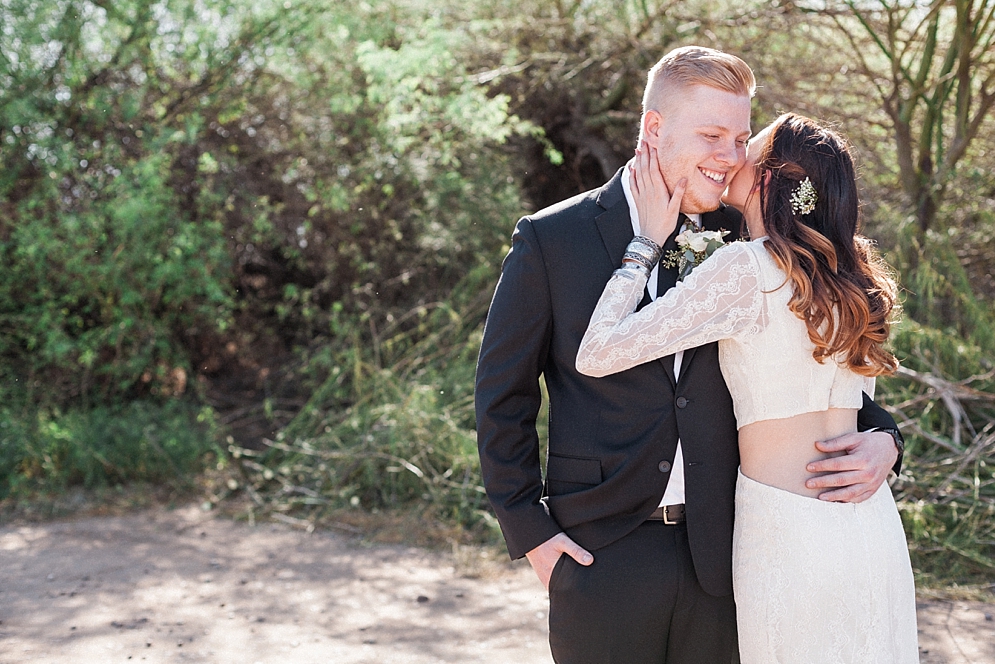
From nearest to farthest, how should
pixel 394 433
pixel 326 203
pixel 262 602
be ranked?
pixel 262 602
pixel 394 433
pixel 326 203

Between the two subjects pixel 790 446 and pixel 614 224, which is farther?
pixel 614 224

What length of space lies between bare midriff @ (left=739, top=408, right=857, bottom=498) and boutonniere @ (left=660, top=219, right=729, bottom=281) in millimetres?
438

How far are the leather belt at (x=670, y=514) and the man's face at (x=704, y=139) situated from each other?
779 mm

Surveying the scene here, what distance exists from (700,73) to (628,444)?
37.7 inches

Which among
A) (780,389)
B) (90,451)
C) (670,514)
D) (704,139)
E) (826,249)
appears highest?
(704,139)

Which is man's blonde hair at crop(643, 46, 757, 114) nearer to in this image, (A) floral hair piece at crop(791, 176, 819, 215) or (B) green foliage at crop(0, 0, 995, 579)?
(A) floral hair piece at crop(791, 176, 819, 215)

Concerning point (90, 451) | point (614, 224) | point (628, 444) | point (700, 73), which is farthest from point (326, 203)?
point (628, 444)

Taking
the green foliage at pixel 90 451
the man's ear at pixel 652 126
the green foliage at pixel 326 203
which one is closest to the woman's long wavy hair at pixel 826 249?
the man's ear at pixel 652 126

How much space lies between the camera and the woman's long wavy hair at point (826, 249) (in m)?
2.12

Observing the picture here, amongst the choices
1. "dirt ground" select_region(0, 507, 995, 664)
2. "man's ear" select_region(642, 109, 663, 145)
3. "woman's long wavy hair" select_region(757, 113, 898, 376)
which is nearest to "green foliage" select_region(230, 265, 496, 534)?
"dirt ground" select_region(0, 507, 995, 664)

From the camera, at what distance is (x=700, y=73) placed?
2336 mm

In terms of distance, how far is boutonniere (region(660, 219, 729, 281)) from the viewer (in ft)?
7.72

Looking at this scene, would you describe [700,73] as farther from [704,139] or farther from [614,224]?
[614,224]

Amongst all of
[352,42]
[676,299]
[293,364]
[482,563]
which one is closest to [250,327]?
[293,364]
